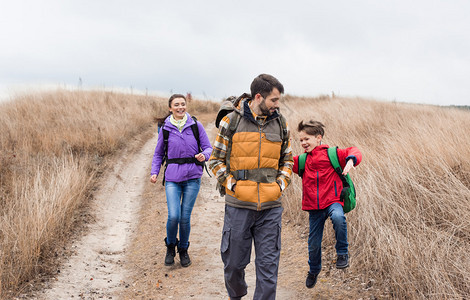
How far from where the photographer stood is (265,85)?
275 centimetres

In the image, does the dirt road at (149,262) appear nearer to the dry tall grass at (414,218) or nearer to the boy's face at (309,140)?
the dry tall grass at (414,218)

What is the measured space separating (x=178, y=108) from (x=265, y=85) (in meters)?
2.09

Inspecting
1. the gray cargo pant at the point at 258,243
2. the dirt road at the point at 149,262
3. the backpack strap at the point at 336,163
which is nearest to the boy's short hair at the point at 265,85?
the backpack strap at the point at 336,163

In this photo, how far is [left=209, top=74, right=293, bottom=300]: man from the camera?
110 inches

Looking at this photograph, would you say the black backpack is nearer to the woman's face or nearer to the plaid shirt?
the woman's face

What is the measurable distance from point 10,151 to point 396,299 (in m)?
8.73

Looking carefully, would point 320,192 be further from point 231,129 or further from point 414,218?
point 414,218

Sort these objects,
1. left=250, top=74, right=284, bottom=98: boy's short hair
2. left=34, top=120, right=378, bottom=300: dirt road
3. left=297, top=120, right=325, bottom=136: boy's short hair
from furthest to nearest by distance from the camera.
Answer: left=34, top=120, right=378, bottom=300: dirt road < left=297, top=120, right=325, bottom=136: boy's short hair < left=250, top=74, right=284, bottom=98: boy's short hair

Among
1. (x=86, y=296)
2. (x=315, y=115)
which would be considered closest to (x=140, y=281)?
(x=86, y=296)

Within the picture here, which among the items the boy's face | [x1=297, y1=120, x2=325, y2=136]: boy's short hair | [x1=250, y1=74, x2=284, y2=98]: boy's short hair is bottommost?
the boy's face

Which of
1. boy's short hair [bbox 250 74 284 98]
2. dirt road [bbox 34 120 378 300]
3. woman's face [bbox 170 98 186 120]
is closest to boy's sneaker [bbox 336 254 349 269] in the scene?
dirt road [bbox 34 120 378 300]

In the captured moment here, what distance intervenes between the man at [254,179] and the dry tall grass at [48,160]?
2813 millimetres

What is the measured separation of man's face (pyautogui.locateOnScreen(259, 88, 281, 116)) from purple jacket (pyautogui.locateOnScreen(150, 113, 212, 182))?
1827mm

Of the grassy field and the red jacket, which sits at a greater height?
the red jacket
